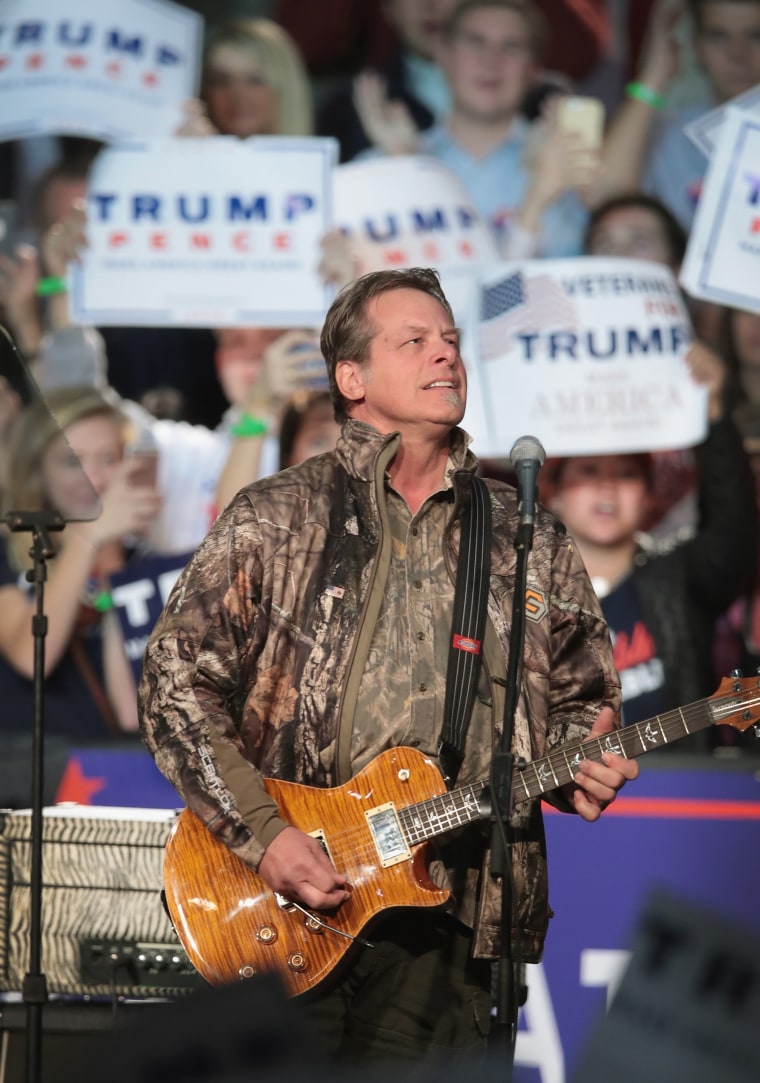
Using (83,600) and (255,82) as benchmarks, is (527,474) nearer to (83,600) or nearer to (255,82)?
(83,600)

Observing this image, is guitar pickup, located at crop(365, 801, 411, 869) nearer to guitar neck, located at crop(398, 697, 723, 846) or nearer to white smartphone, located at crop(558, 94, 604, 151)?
guitar neck, located at crop(398, 697, 723, 846)

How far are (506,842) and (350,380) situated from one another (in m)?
1.26

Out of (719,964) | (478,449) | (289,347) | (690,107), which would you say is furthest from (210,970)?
(690,107)

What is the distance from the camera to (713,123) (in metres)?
6.91

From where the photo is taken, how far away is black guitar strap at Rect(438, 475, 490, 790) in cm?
344

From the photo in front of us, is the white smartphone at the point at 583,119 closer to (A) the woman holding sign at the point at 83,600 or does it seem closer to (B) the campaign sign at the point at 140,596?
(A) the woman holding sign at the point at 83,600

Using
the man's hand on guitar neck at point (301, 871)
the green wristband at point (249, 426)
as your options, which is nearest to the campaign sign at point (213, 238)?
the green wristband at point (249, 426)

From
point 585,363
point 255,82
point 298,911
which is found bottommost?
point 298,911

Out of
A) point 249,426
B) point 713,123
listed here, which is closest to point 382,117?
point 713,123

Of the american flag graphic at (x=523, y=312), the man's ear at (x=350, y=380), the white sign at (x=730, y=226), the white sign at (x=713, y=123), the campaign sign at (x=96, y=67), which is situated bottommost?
the man's ear at (x=350, y=380)

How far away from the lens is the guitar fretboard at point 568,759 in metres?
3.38

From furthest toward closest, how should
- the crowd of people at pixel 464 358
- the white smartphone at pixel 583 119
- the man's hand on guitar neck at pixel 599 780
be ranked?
the white smartphone at pixel 583 119 → the crowd of people at pixel 464 358 → the man's hand on guitar neck at pixel 599 780

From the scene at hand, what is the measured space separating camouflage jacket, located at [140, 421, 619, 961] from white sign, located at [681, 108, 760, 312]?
3.18 m

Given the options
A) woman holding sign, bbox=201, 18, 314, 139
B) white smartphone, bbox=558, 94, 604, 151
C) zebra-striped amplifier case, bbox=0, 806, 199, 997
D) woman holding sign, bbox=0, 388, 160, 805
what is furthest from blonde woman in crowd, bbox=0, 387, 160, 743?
white smartphone, bbox=558, 94, 604, 151
